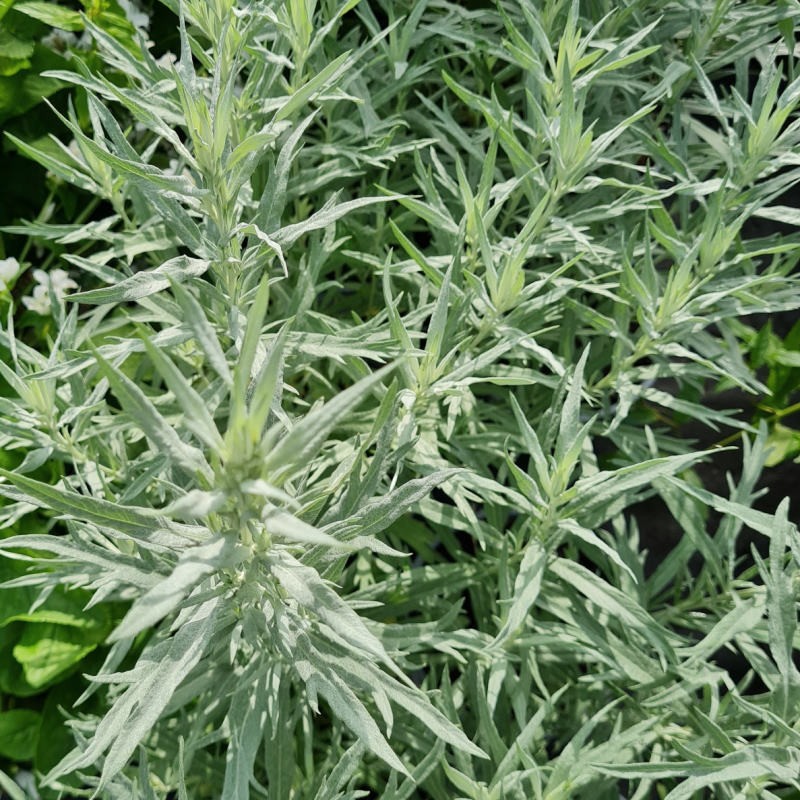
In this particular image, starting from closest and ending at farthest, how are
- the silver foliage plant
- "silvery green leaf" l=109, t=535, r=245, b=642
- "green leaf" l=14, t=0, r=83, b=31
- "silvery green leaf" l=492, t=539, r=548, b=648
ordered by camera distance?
"silvery green leaf" l=109, t=535, r=245, b=642
the silver foliage plant
"silvery green leaf" l=492, t=539, r=548, b=648
"green leaf" l=14, t=0, r=83, b=31

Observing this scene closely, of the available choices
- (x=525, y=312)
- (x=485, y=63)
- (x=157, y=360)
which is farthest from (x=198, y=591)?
(x=485, y=63)

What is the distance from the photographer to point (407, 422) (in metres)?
0.74

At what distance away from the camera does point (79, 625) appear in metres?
1.10

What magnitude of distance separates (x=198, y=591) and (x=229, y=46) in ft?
1.60

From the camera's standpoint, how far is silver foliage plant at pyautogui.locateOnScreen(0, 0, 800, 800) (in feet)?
1.96

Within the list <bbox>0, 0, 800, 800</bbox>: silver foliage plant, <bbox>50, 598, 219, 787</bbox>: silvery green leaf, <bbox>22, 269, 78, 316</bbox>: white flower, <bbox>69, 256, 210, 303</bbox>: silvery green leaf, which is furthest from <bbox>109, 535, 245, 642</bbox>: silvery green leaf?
<bbox>22, 269, 78, 316</bbox>: white flower

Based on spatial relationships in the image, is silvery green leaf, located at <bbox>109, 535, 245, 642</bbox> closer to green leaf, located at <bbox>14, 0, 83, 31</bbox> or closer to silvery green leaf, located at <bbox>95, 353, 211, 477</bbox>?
silvery green leaf, located at <bbox>95, 353, 211, 477</bbox>

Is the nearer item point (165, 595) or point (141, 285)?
point (165, 595)

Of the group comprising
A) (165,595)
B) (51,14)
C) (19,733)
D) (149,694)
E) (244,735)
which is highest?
(51,14)

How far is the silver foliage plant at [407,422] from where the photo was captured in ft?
1.96

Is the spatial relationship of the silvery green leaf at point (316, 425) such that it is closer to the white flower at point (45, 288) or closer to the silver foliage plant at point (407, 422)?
the silver foliage plant at point (407, 422)

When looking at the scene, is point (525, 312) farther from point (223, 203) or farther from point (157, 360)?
point (157, 360)

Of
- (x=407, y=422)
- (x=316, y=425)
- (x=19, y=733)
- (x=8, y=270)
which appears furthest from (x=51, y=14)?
(x=19, y=733)

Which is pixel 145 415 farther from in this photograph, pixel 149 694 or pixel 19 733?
pixel 19 733
